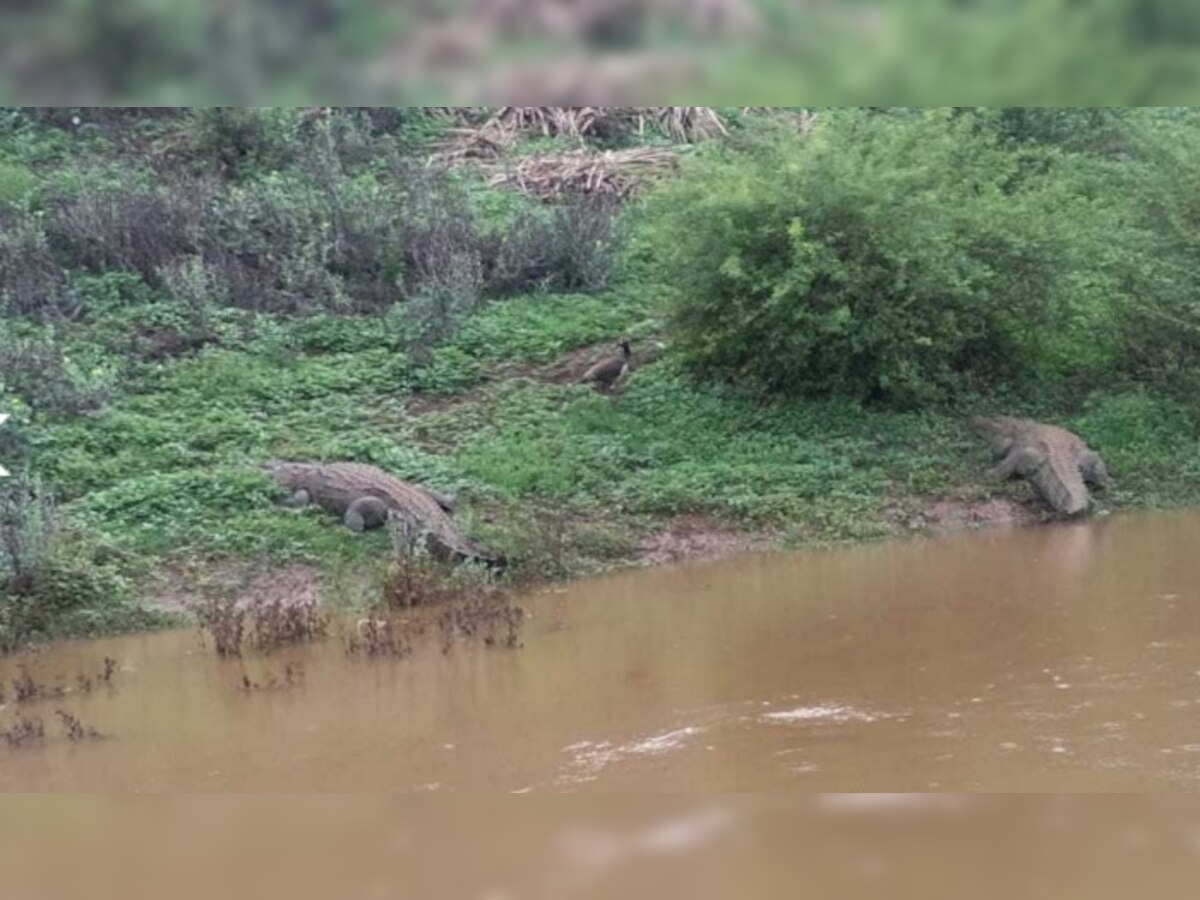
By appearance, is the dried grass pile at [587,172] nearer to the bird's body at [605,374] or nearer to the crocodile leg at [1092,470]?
the bird's body at [605,374]

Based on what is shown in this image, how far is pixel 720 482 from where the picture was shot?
12.6m

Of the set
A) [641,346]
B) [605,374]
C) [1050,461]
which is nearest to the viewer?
[1050,461]

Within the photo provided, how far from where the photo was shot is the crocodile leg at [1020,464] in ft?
41.6

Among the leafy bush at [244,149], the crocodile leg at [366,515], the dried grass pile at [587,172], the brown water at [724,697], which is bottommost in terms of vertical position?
the brown water at [724,697]

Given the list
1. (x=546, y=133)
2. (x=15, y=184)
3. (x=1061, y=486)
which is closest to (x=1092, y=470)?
(x=1061, y=486)

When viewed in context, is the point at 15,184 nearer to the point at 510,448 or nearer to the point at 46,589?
the point at 510,448

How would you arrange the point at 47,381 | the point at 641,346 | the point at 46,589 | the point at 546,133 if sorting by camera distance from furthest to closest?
the point at 546,133, the point at 641,346, the point at 47,381, the point at 46,589

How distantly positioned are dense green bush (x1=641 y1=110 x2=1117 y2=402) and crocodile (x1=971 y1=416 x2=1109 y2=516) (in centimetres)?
95

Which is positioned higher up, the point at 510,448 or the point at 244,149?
the point at 244,149

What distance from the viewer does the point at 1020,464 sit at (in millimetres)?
12844

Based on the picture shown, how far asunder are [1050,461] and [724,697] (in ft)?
19.2

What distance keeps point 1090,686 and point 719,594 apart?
130 inches

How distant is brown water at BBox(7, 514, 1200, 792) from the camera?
6.48 metres

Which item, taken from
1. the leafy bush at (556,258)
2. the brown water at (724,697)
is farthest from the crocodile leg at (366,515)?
the leafy bush at (556,258)
